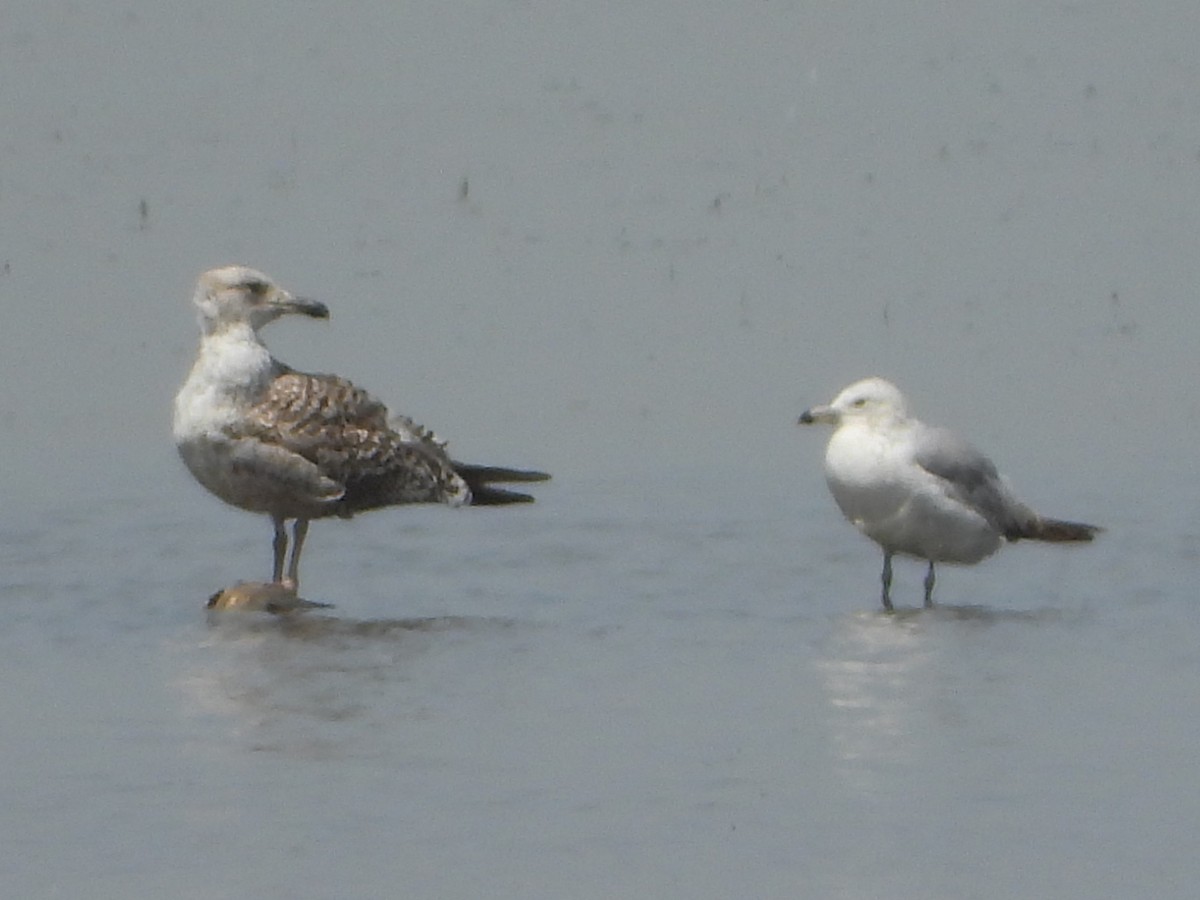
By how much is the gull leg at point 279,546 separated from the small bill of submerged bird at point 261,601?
64 centimetres

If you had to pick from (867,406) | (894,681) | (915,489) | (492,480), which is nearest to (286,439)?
(492,480)

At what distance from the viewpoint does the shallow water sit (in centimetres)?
736

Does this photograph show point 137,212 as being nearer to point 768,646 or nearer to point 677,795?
point 768,646

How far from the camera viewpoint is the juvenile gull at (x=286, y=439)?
1212 cm

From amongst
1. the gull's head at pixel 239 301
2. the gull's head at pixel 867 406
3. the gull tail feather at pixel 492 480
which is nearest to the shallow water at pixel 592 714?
the gull tail feather at pixel 492 480

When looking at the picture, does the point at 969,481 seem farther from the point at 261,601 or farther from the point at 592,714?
the point at 592,714

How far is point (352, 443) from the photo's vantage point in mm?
12492

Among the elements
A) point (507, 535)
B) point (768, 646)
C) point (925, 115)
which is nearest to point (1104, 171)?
point (925, 115)

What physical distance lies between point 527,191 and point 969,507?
931cm

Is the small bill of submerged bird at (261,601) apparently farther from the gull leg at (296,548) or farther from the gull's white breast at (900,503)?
the gull's white breast at (900,503)

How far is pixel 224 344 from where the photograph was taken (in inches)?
488

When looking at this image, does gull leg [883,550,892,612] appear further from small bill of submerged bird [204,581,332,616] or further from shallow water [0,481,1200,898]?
small bill of submerged bird [204,581,332,616]

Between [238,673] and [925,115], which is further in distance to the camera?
[925,115]

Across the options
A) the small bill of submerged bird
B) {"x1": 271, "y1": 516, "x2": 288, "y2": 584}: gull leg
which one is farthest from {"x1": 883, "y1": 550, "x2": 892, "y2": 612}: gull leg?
{"x1": 271, "y1": 516, "x2": 288, "y2": 584}: gull leg
